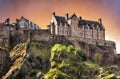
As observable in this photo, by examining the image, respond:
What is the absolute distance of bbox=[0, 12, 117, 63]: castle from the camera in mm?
171750

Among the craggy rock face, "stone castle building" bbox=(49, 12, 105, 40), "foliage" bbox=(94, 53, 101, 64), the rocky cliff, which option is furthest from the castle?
the craggy rock face

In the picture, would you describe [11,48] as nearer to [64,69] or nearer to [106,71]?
[64,69]

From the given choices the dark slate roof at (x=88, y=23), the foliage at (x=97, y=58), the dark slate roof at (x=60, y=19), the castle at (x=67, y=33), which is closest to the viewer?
the castle at (x=67, y=33)

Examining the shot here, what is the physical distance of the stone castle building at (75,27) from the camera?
183 meters

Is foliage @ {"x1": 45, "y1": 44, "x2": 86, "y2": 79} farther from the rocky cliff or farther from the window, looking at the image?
the window

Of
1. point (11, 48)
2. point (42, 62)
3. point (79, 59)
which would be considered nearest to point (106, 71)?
point (79, 59)

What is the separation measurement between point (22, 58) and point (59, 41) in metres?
17.0

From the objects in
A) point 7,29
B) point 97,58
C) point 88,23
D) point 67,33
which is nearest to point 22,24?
point 7,29

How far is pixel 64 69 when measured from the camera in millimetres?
166500

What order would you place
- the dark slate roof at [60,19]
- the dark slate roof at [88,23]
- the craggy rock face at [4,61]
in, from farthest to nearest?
the dark slate roof at [88,23]
the dark slate roof at [60,19]
the craggy rock face at [4,61]

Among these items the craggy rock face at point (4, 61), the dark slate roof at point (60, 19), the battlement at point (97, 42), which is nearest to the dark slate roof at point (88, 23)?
the dark slate roof at point (60, 19)

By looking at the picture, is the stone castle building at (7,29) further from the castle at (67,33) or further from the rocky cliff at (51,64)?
the rocky cliff at (51,64)

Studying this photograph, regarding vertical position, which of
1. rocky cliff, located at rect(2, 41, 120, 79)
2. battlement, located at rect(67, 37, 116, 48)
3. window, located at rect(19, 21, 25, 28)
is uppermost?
window, located at rect(19, 21, 25, 28)

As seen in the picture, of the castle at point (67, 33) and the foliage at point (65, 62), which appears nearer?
the foliage at point (65, 62)
